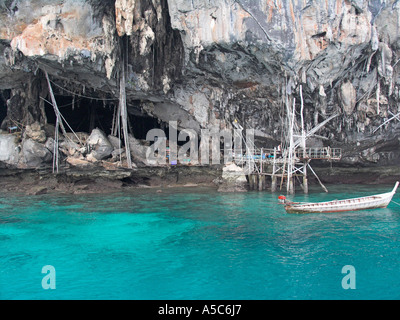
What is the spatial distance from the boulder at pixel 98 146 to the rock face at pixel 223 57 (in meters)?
0.11

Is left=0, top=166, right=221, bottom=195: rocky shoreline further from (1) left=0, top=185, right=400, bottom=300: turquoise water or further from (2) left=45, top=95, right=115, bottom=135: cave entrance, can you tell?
(1) left=0, top=185, right=400, bottom=300: turquoise water

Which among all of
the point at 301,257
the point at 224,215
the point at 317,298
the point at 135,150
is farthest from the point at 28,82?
the point at 317,298

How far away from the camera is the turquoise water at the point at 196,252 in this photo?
29.4 ft

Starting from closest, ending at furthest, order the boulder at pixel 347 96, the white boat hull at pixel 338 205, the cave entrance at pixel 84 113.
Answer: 1. the white boat hull at pixel 338 205
2. the boulder at pixel 347 96
3. the cave entrance at pixel 84 113

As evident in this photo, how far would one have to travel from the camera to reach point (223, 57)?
21656mm

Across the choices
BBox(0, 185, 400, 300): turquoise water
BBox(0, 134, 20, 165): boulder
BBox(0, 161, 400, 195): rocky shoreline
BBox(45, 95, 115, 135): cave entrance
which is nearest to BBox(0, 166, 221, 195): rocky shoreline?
BBox(0, 161, 400, 195): rocky shoreline

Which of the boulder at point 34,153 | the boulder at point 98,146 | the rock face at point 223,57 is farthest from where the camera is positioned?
the boulder at point 98,146

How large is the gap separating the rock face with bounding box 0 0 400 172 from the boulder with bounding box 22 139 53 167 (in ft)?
2.36

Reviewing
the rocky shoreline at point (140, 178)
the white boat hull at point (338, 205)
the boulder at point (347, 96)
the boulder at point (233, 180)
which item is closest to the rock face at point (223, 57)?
the boulder at point (347, 96)

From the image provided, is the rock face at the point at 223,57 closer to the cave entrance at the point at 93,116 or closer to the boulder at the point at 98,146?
the boulder at the point at 98,146

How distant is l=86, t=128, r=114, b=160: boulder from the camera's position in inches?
1016

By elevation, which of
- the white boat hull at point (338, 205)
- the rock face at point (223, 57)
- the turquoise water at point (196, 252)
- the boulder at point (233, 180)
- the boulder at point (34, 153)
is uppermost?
the rock face at point (223, 57)

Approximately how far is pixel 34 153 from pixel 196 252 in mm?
18209

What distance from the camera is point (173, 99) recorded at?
26.8 metres
